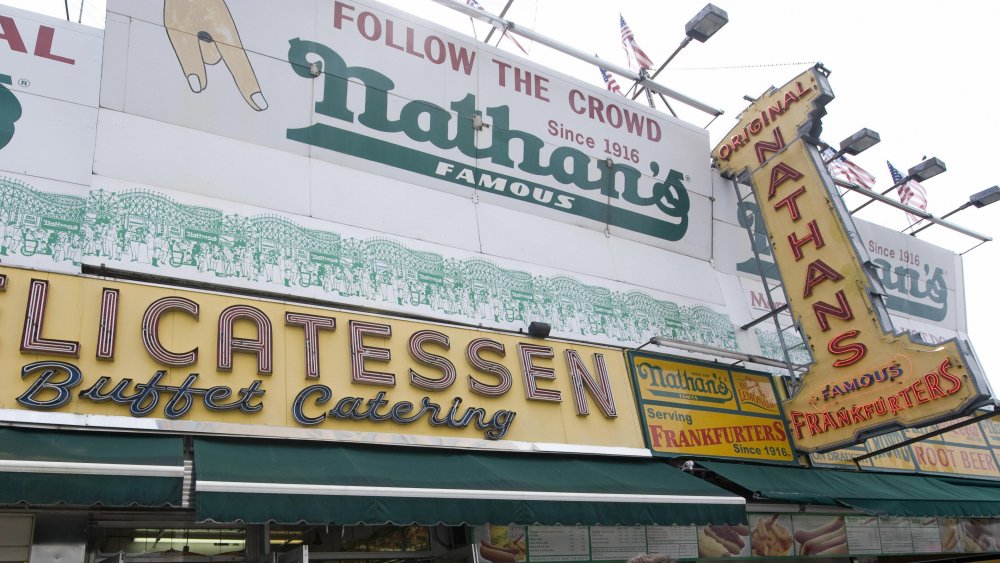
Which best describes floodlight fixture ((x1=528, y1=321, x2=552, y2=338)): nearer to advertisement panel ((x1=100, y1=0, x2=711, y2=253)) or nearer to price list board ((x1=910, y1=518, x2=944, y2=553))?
advertisement panel ((x1=100, y1=0, x2=711, y2=253))

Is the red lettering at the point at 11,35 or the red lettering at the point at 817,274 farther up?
the red lettering at the point at 11,35

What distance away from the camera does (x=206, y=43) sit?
27.8 ft

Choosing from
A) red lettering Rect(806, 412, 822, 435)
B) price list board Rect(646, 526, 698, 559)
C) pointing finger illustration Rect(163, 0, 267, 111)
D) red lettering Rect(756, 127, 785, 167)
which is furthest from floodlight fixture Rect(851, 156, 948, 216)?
pointing finger illustration Rect(163, 0, 267, 111)

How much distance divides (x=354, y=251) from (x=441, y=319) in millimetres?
1148


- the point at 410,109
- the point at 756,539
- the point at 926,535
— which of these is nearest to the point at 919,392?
the point at 756,539

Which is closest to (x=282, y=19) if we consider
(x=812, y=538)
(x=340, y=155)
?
(x=340, y=155)

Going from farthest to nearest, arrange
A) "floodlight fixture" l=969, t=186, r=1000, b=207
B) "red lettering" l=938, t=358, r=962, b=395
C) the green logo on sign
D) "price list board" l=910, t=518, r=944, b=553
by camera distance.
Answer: "floodlight fixture" l=969, t=186, r=1000, b=207 → "price list board" l=910, t=518, r=944, b=553 → the green logo on sign → "red lettering" l=938, t=358, r=962, b=395

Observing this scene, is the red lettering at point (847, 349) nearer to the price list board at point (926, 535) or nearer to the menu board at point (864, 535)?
the menu board at point (864, 535)

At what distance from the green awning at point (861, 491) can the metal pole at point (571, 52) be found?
600 cm

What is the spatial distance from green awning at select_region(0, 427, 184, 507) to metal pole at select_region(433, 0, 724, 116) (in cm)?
720

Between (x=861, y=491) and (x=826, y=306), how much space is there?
7.48 feet

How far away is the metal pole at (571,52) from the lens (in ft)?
36.1

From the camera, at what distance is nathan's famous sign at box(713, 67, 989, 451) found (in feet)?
29.5

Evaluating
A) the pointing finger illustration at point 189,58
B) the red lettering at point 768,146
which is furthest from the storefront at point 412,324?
the red lettering at point 768,146
